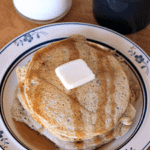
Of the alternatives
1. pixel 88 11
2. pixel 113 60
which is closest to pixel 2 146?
pixel 113 60

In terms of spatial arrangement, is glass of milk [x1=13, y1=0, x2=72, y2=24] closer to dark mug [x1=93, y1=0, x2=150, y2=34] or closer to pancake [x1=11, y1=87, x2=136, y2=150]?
dark mug [x1=93, y1=0, x2=150, y2=34]

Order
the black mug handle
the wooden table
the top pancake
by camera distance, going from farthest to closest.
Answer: the wooden table → the black mug handle → the top pancake

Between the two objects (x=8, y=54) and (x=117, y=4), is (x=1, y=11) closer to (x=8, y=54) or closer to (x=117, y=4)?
(x=8, y=54)

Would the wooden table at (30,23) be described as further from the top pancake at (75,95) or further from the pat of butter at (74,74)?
the pat of butter at (74,74)

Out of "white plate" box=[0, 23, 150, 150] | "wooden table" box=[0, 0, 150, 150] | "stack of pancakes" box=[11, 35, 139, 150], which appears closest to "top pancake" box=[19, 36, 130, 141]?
"stack of pancakes" box=[11, 35, 139, 150]

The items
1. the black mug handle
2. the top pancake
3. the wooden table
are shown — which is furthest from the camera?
the wooden table

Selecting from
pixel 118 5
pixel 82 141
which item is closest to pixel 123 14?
pixel 118 5

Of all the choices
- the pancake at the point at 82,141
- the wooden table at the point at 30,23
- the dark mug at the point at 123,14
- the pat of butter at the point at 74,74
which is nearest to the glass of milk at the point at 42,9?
the wooden table at the point at 30,23
